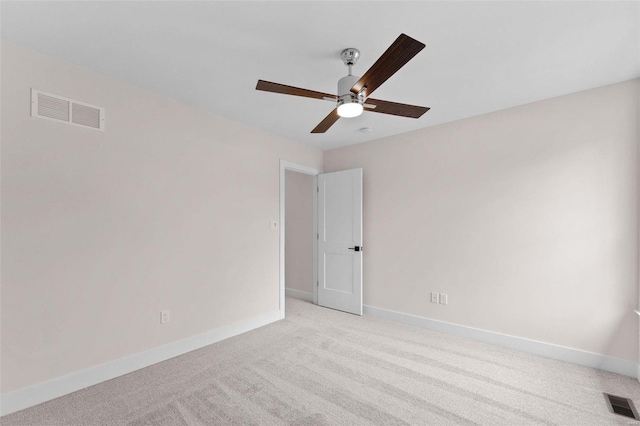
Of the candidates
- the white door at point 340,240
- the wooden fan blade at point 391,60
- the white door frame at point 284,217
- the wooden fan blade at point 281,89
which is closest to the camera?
the wooden fan blade at point 391,60

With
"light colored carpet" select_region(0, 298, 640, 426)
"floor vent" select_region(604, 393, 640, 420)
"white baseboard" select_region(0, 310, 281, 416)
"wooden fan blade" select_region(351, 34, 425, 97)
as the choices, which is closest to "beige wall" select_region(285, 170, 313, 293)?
"white baseboard" select_region(0, 310, 281, 416)

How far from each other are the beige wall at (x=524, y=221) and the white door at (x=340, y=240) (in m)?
0.32

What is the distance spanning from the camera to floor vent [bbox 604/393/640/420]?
6.47 feet

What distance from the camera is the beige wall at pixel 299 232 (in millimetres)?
5043

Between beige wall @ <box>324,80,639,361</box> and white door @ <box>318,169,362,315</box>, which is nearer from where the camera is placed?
beige wall @ <box>324,80,639,361</box>

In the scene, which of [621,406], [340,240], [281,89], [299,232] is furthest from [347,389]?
[299,232]

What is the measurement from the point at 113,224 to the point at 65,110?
3.04ft

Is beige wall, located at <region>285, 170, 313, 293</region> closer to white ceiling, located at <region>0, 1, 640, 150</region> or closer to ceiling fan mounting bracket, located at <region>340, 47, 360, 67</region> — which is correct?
white ceiling, located at <region>0, 1, 640, 150</region>

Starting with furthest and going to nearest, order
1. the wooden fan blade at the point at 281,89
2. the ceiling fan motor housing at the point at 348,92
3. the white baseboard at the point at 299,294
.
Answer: the white baseboard at the point at 299,294 < the ceiling fan motor housing at the point at 348,92 < the wooden fan blade at the point at 281,89

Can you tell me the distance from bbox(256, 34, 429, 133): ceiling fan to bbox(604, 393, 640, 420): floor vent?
248cm

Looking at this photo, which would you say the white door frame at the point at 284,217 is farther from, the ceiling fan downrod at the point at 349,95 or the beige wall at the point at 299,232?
the ceiling fan downrod at the point at 349,95

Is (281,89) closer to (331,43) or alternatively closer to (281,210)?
(331,43)

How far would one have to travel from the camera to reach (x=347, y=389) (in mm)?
2250

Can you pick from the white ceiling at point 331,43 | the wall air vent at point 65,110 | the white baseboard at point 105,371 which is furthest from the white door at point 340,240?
the wall air vent at point 65,110
